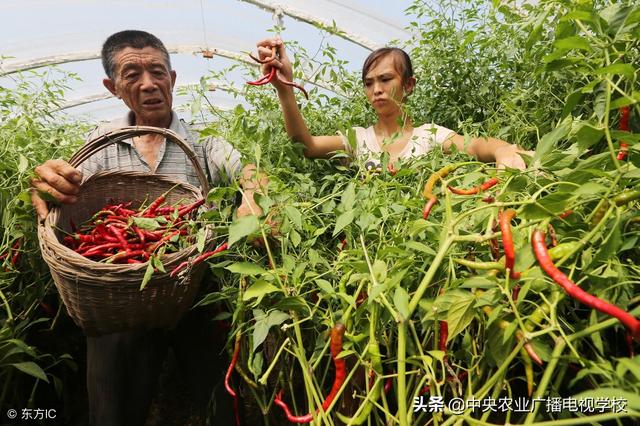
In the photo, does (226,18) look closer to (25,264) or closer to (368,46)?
(368,46)

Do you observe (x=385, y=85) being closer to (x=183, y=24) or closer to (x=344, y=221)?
(x=344, y=221)

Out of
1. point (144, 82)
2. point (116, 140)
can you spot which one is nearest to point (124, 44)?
point (144, 82)

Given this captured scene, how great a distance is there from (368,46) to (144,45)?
9.15 ft

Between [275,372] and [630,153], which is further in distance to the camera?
[275,372]

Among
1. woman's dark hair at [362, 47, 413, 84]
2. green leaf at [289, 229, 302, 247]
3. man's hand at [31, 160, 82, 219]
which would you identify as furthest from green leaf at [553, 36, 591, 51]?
woman's dark hair at [362, 47, 413, 84]

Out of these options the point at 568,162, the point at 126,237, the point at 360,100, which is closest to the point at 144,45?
the point at 126,237

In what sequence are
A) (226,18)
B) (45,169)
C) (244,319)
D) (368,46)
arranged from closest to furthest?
(244,319), (45,169), (368,46), (226,18)

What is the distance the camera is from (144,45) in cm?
150

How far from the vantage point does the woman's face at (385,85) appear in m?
1.63

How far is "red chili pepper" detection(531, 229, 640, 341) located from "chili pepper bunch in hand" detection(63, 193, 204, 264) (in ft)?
2.28

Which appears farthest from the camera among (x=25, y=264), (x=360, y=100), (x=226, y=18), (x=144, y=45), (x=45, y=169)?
(x=226, y=18)

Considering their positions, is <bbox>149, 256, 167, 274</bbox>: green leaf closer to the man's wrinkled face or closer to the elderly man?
the elderly man

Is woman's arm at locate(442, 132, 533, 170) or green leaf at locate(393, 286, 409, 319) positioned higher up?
woman's arm at locate(442, 132, 533, 170)

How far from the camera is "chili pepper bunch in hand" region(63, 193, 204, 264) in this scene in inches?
38.4
